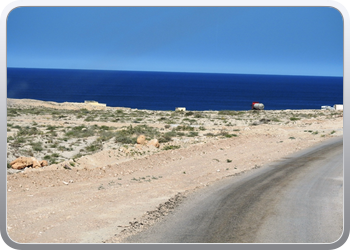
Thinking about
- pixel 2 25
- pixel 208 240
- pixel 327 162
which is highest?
pixel 2 25

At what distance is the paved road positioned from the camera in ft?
21.4

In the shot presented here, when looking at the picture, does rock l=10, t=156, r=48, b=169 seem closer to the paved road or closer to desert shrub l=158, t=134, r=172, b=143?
the paved road

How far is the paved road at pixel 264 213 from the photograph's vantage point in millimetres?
6512

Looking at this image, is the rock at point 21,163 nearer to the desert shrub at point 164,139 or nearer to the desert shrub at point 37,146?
the desert shrub at point 37,146

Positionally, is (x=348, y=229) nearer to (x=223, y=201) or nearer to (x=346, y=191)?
(x=346, y=191)

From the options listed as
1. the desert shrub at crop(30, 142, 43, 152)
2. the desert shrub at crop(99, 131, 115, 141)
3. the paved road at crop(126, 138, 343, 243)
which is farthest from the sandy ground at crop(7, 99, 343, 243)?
the desert shrub at crop(99, 131, 115, 141)

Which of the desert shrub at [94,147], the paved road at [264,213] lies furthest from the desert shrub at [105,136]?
the paved road at [264,213]

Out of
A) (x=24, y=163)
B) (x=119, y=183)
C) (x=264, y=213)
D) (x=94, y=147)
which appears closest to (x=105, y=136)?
(x=94, y=147)

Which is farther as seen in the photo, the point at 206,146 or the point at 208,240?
the point at 206,146

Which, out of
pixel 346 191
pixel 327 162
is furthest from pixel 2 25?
pixel 327 162

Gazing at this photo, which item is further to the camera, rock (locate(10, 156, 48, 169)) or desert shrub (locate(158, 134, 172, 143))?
desert shrub (locate(158, 134, 172, 143))

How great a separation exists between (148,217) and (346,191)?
12.6ft

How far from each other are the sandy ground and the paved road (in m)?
0.64

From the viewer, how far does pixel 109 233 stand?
6820 mm
